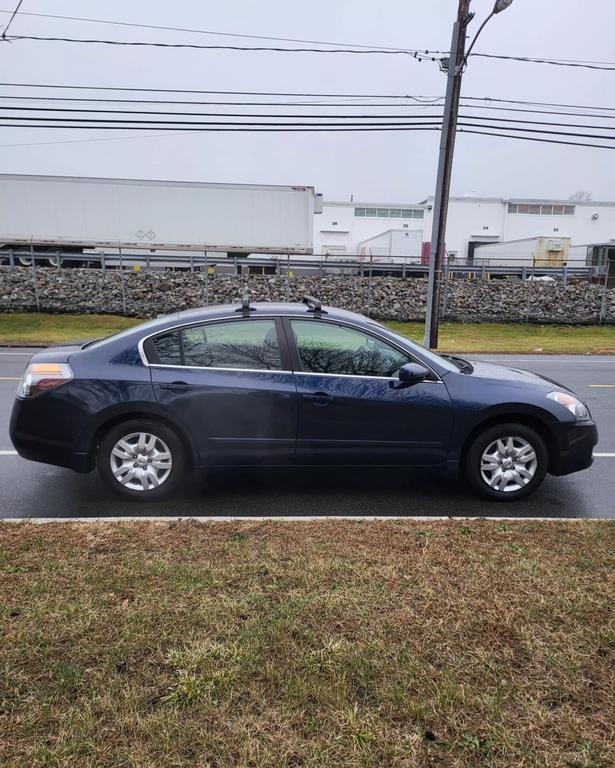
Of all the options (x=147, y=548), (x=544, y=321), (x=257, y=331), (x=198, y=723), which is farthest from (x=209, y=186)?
(x=198, y=723)

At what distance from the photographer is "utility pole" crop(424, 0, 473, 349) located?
43.1 ft

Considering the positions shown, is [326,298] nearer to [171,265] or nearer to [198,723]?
[171,265]

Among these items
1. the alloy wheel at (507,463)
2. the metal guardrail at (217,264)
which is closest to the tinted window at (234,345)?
the alloy wheel at (507,463)

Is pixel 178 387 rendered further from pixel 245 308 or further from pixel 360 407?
pixel 360 407

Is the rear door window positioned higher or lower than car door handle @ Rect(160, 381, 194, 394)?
higher

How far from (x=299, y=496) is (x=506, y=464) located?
170 centimetres

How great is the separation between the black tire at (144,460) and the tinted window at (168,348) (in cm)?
49

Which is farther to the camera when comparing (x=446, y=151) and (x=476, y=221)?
(x=476, y=221)

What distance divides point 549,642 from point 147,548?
87.3 inches

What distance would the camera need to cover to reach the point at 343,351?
4.57 meters

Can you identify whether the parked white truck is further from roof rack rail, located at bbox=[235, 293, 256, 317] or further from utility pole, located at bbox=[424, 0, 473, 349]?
roof rack rail, located at bbox=[235, 293, 256, 317]

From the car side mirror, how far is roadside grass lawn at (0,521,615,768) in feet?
4.21

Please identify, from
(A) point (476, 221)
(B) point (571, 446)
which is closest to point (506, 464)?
(B) point (571, 446)

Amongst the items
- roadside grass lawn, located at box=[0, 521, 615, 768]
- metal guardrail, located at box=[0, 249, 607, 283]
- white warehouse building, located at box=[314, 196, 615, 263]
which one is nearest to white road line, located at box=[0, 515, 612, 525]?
roadside grass lawn, located at box=[0, 521, 615, 768]
